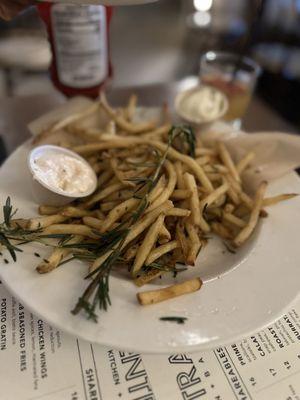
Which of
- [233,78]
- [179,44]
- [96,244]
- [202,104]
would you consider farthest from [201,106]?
[179,44]

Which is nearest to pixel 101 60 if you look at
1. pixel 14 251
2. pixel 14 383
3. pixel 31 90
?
pixel 14 251

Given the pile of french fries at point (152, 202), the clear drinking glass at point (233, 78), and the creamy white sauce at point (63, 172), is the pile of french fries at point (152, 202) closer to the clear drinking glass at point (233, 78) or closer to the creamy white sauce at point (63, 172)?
the creamy white sauce at point (63, 172)

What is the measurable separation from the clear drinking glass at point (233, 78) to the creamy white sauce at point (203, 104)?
0.53ft

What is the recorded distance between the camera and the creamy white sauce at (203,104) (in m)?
1.43

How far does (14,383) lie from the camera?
0.76 metres

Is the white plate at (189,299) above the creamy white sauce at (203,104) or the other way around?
the other way around

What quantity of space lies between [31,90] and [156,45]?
1547 mm

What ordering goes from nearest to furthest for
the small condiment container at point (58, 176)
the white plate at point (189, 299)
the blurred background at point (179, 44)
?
the white plate at point (189, 299) < the small condiment container at point (58, 176) < the blurred background at point (179, 44)

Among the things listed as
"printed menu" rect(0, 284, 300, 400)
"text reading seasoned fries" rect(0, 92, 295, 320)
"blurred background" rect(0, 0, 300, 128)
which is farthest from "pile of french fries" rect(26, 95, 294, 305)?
"blurred background" rect(0, 0, 300, 128)

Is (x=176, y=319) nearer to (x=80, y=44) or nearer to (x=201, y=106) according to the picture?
(x=201, y=106)

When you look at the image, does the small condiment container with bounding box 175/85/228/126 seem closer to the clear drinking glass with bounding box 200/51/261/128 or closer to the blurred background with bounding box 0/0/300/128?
the clear drinking glass with bounding box 200/51/261/128

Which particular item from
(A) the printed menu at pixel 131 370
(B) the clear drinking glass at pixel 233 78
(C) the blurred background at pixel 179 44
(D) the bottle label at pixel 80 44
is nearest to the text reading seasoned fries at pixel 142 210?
(A) the printed menu at pixel 131 370

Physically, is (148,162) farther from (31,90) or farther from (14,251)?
(31,90)

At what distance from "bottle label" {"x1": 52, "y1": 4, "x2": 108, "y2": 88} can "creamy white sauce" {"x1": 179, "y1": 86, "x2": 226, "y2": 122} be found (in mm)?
379
